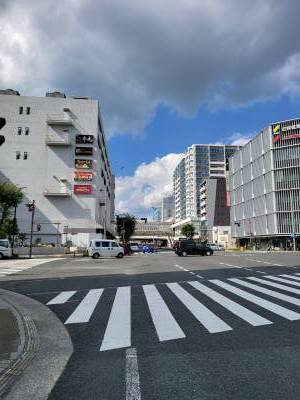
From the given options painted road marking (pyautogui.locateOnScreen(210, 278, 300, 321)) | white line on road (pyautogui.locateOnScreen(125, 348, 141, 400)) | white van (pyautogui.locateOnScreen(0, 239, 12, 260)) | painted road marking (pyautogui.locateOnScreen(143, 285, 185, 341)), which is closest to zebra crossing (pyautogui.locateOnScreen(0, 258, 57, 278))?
white van (pyautogui.locateOnScreen(0, 239, 12, 260))

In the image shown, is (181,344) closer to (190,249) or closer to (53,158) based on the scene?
(190,249)

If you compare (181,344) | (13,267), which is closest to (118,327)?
(181,344)

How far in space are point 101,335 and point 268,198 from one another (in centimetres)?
9652

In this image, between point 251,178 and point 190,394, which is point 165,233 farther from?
point 190,394

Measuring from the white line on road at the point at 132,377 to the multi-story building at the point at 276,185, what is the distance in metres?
86.6

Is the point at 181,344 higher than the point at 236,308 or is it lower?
lower

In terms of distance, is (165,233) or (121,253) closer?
(121,253)

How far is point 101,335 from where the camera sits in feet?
24.3

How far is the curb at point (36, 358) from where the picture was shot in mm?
4738

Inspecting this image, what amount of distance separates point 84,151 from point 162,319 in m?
→ 66.9

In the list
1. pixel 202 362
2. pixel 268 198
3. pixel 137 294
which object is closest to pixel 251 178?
pixel 268 198

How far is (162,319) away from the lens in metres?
8.67

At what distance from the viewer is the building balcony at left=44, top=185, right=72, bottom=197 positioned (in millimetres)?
71000

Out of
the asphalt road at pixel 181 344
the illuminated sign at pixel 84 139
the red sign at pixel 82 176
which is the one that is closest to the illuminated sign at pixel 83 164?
the red sign at pixel 82 176
